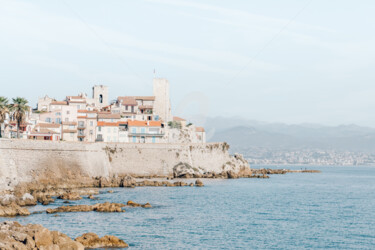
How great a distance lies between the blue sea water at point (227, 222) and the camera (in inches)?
1565

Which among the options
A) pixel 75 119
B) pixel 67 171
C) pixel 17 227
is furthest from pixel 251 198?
pixel 75 119

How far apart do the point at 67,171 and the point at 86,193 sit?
1202 cm

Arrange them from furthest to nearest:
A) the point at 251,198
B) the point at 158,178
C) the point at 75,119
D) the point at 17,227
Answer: the point at 75,119
the point at 158,178
the point at 251,198
the point at 17,227

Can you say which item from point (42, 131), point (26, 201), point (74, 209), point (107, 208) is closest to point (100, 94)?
point (42, 131)

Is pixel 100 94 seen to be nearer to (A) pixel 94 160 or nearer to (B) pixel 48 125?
(B) pixel 48 125

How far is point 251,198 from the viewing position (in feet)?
233

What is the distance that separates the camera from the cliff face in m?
68.1

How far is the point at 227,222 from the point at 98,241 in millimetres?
16716

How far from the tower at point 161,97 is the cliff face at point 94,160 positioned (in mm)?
26957

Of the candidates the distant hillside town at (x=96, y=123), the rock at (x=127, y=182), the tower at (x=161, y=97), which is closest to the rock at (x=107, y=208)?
the rock at (x=127, y=182)

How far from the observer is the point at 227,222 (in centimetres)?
4922

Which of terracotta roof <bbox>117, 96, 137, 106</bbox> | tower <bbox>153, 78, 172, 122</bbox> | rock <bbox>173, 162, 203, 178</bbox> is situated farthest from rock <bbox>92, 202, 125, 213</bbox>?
tower <bbox>153, 78, 172, 122</bbox>

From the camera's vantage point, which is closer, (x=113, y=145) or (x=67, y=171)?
(x=67, y=171)

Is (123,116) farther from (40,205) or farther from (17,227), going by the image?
(17,227)
